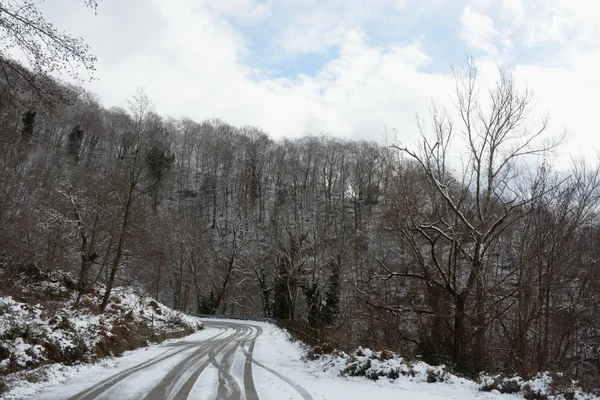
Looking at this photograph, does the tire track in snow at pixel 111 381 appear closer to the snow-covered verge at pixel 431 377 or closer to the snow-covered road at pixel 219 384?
the snow-covered road at pixel 219 384

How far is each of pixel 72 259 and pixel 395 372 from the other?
83.0ft

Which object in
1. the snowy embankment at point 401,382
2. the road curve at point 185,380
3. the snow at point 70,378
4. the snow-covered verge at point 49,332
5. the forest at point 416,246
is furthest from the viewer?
the forest at point 416,246

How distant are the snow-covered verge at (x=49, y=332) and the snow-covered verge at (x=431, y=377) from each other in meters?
6.89

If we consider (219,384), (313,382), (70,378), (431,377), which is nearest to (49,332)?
(70,378)

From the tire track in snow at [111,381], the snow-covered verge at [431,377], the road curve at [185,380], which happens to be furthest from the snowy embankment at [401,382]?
the tire track in snow at [111,381]

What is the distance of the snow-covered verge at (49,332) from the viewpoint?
953cm

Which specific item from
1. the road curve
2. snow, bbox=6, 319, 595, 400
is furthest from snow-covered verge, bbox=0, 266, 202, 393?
the road curve

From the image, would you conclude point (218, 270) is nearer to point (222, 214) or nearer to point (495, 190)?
point (222, 214)

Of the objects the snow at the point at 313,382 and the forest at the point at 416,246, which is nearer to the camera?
the snow at the point at 313,382

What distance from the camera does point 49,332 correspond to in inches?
450

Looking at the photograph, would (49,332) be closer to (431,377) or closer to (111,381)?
(111,381)

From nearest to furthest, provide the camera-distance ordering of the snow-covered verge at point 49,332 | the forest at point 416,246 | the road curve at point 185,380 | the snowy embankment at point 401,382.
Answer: the road curve at point 185,380
the snowy embankment at point 401,382
the snow-covered verge at point 49,332
the forest at point 416,246

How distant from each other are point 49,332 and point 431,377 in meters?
9.81

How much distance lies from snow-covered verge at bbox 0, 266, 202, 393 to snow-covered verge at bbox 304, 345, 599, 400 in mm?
6891
